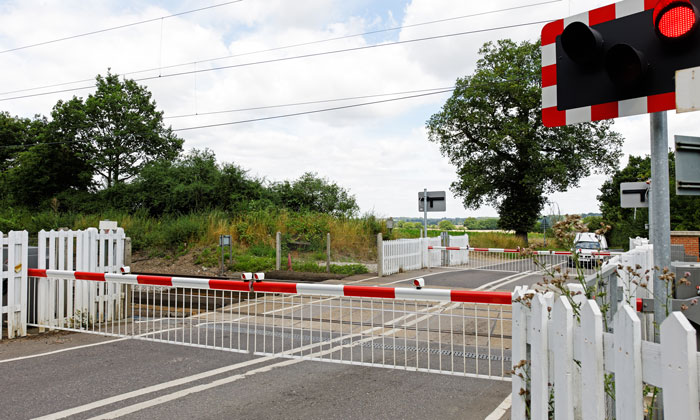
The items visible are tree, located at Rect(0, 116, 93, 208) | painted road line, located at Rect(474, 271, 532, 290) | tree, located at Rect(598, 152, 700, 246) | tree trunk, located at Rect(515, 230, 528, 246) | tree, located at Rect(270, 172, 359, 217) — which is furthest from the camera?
tree trunk, located at Rect(515, 230, 528, 246)

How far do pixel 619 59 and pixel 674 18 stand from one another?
310mm

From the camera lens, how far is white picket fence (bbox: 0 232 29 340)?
7.06m

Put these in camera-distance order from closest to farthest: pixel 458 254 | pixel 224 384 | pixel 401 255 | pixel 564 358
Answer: pixel 564 358 → pixel 224 384 → pixel 401 255 → pixel 458 254

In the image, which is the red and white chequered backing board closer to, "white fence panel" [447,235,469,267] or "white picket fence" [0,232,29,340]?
"white picket fence" [0,232,29,340]

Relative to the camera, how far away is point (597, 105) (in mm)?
2945

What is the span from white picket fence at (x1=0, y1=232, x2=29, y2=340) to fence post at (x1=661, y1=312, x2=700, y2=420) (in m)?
8.10

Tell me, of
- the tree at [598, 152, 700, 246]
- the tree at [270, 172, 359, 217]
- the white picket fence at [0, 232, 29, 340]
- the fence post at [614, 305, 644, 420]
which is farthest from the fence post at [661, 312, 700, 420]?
the tree at [270, 172, 359, 217]

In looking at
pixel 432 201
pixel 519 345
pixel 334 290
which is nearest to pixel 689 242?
pixel 432 201

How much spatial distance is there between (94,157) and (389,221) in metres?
26.6

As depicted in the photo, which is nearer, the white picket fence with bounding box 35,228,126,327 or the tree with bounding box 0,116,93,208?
the white picket fence with bounding box 35,228,126,327

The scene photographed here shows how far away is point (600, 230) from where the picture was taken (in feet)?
9.51

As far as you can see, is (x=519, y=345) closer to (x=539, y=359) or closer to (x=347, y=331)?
(x=539, y=359)

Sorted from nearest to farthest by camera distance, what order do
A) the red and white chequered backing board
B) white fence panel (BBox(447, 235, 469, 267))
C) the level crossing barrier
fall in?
the red and white chequered backing board → the level crossing barrier → white fence panel (BBox(447, 235, 469, 267))

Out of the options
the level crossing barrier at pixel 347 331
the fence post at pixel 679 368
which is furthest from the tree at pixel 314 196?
the fence post at pixel 679 368
